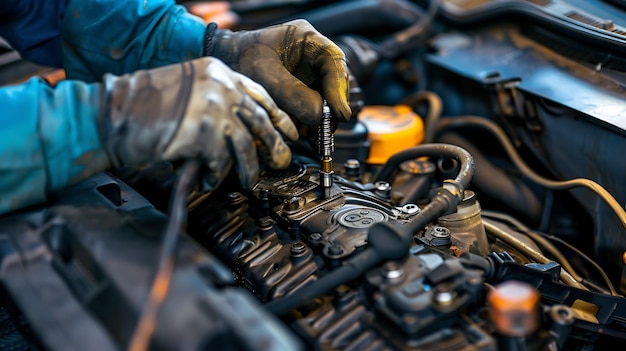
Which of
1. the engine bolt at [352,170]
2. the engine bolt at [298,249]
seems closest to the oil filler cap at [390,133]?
the engine bolt at [352,170]

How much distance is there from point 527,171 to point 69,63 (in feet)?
4.72

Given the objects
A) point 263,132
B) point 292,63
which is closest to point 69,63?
point 292,63

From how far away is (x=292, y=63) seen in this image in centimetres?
150

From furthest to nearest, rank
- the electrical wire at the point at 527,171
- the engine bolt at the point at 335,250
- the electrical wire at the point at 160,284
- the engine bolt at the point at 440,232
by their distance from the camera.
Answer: the electrical wire at the point at 527,171 < the engine bolt at the point at 440,232 < the engine bolt at the point at 335,250 < the electrical wire at the point at 160,284

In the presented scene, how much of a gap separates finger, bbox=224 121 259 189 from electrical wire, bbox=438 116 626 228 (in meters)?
0.87

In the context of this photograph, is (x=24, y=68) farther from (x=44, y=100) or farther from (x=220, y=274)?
(x=220, y=274)

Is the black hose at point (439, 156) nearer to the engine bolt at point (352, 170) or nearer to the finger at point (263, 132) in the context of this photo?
the engine bolt at point (352, 170)

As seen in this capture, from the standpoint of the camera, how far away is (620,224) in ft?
4.51

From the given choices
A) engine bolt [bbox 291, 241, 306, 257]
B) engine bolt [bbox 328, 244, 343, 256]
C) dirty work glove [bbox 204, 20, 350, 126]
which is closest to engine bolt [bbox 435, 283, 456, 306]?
engine bolt [bbox 328, 244, 343, 256]

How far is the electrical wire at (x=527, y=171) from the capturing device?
4.42 feet

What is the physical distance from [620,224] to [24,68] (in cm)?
211

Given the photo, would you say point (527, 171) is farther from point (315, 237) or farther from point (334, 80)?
point (315, 237)

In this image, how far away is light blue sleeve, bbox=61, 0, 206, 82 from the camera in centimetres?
159

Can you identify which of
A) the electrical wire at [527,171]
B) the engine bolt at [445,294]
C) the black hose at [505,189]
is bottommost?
the black hose at [505,189]
